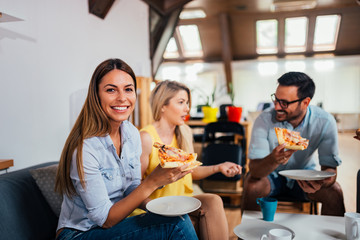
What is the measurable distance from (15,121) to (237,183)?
2304 millimetres

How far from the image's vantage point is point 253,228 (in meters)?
1.37

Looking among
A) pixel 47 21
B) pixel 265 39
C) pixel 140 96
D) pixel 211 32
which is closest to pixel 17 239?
pixel 47 21

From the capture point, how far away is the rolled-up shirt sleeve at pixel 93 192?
119 centimetres

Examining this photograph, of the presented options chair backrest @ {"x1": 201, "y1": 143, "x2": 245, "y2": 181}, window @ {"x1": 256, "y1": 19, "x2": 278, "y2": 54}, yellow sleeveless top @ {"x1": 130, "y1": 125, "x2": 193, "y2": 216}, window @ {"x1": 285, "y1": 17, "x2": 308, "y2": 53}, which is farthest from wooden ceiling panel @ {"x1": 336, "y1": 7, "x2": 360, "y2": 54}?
yellow sleeveless top @ {"x1": 130, "y1": 125, "x2": 193, "y2": 216}

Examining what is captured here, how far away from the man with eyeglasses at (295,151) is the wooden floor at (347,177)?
23.4 inches

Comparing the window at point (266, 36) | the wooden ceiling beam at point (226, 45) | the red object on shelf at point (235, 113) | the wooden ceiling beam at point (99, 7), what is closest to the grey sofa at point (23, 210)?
the wooden ceiling beam at point (99, 7)

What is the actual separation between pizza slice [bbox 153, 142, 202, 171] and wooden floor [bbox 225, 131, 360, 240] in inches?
51.3

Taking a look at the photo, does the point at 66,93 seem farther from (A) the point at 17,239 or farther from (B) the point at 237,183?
(B) the point at 237,183

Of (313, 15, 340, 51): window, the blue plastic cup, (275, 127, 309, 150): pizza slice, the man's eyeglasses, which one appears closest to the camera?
the blue plastic cup

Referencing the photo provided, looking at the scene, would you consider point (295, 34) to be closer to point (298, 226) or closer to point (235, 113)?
point (235, 113)

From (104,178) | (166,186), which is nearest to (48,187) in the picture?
(104,178)

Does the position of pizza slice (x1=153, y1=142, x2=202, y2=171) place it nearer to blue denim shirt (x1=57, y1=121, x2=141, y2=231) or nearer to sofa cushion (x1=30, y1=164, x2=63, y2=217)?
blue denim shirt (x1=57, y1=121, x2=141, y2=231)

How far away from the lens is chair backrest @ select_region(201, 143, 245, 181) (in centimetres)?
330

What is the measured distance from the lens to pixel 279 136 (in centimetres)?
171
